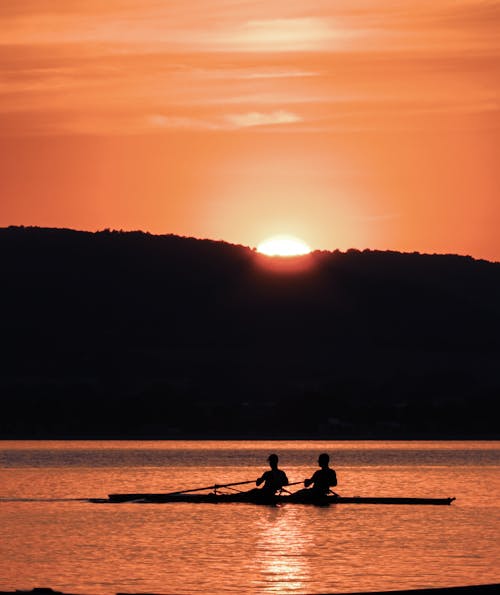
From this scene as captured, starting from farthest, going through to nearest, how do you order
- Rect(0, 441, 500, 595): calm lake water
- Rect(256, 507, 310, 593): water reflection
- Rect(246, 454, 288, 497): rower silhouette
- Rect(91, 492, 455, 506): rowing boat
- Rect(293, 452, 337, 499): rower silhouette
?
Rect(246, 454, 288, 497): rower silhouette → Rect(91, 492, 455, 506): rowing boat → Rect(293, 452, 337, 499): rower silhouette → Rect(0, 441, 500, 595): calm lake water → Rect(256, 507, 310, 593): water reflection

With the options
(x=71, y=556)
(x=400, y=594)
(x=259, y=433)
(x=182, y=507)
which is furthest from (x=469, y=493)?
(x=259, y=433)

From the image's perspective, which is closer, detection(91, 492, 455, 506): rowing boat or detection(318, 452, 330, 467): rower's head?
detection(318, 452, 330, 467): rower's head

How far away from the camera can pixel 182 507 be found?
6712cm

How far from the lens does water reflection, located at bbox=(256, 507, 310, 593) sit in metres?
42.5

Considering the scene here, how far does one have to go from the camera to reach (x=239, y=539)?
2112 inches

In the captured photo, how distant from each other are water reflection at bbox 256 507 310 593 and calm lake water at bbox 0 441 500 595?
4cm

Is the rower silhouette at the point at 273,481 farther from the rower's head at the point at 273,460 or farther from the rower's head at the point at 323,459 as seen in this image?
the rower's head at the point at 323,459

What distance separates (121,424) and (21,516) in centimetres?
11916

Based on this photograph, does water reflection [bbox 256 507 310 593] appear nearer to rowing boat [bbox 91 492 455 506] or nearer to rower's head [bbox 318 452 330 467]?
rowing boat [bbox 91 492 455 506]

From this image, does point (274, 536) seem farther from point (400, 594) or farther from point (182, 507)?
point (400, 594)

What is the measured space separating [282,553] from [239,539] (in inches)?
162

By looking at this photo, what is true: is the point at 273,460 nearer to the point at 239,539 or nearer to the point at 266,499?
the point at 266,499

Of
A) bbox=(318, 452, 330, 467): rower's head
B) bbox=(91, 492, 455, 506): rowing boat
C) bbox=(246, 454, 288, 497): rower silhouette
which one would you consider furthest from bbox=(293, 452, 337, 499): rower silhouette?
bbox=(318, 452, 330, 467): rower's head

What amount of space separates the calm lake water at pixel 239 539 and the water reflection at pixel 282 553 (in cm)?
4
